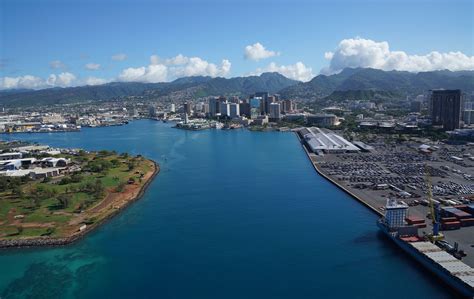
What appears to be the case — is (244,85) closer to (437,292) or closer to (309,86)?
(309,86)

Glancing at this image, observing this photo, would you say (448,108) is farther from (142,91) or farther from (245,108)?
(142,91)

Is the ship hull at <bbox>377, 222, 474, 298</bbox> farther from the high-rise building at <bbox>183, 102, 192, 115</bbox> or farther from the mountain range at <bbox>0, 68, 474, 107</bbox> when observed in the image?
the mountain range at <bbox>0, 68, 474, 107</bbox>

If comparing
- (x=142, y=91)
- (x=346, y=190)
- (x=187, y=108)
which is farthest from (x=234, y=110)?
(x=142, y=91)

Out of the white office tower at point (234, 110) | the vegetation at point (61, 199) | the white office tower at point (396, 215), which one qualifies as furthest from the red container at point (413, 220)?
the white office tower at point (234, 110)

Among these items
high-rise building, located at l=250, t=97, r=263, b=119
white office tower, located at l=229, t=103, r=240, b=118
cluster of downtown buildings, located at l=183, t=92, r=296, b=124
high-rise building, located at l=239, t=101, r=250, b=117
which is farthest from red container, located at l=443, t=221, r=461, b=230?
high-rise building, located at l=250, t=97, r=263, b=119

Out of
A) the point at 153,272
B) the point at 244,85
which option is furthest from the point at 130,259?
the point at 244,85

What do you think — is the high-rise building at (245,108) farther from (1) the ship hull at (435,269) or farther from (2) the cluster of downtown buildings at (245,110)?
(1) the ship hull at (435,269)
